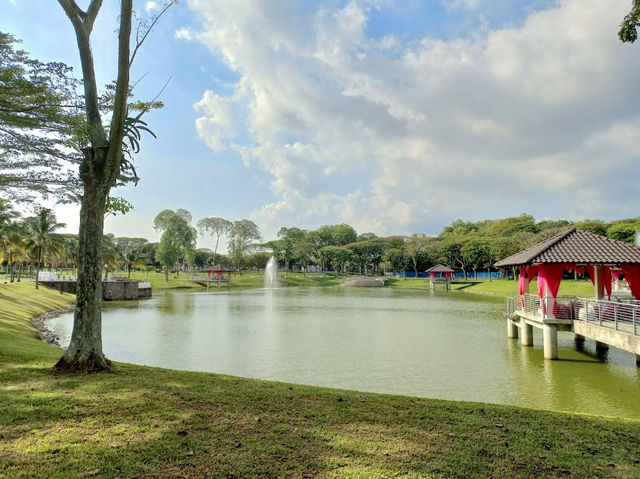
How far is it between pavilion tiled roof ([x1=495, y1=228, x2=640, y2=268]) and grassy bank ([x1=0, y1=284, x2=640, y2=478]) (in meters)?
8.64

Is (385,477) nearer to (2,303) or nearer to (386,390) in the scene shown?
(386,390)

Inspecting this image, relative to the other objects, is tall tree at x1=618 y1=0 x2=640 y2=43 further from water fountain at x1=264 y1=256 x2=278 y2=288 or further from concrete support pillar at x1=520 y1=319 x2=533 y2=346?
water fountain at x1=264 y1=256 x2=278 y2=288

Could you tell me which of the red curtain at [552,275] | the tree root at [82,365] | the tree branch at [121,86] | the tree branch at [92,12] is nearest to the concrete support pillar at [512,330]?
the red curtain at [552,275]

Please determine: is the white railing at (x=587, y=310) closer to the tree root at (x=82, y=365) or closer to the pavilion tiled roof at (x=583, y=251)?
the pavilion tiled roof at (x=583, y=251)

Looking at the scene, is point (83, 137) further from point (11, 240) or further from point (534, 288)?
point (534, 288)

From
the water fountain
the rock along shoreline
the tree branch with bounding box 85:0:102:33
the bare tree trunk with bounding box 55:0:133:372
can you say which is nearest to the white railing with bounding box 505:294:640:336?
the bare tree trunk with bounding box 55:0:133:372

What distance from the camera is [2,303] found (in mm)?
20453

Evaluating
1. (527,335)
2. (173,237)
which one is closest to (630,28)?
(527,335)

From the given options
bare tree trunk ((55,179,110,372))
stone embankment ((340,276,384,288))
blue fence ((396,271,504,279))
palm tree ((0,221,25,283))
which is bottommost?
stone embankment ((340,276,384,288))

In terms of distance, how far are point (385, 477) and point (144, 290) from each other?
41.2m

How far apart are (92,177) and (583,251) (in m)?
14.1

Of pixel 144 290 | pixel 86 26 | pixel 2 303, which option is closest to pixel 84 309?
pixel 86 26

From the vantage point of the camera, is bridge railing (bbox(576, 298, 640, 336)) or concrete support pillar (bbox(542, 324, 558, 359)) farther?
concrete support pillar (bbox(542, 324, 558, 359))

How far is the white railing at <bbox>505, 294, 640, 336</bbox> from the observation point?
1052cm
